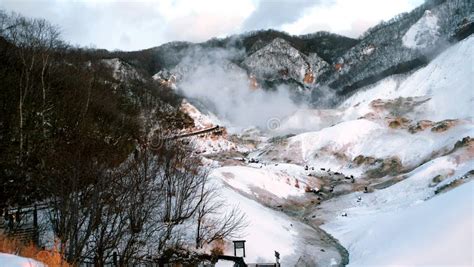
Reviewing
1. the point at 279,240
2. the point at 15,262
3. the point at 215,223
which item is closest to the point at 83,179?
the point at 15,262

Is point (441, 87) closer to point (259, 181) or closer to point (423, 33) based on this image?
point (423, 33)

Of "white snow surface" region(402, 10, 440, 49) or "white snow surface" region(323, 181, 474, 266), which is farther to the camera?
"white snow surface" region(402, 10, 440, 49)

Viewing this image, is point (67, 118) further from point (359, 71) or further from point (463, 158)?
point (359, 71)

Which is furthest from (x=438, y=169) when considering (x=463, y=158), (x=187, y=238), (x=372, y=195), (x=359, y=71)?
Result: (x=359, y=71)


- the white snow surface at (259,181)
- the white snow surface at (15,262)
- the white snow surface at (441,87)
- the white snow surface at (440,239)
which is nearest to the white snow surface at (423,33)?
the white snow surface at (441,87)

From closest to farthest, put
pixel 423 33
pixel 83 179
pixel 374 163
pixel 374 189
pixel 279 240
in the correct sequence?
pixel 83 179 < pixel 279 240 < pixel 374 189 < pixel 374 163 < pixel 423 33

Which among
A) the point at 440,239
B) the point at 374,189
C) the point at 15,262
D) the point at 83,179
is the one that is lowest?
the point at 15,262

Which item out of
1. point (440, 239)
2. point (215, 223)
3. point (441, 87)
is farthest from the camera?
point (441, 87)

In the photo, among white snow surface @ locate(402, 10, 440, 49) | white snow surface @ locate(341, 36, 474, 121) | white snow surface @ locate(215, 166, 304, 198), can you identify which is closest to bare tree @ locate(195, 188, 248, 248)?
white snow surface @ locate(215, 166, 304, 198)

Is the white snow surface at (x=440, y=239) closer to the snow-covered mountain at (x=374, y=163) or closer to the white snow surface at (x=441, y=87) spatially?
the snow-covered mountain at (x=374, y=163)

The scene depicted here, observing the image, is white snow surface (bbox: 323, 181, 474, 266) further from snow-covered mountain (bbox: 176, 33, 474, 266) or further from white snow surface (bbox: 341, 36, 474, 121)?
white snow surface (bbox: 341, 36, 474, 121)
